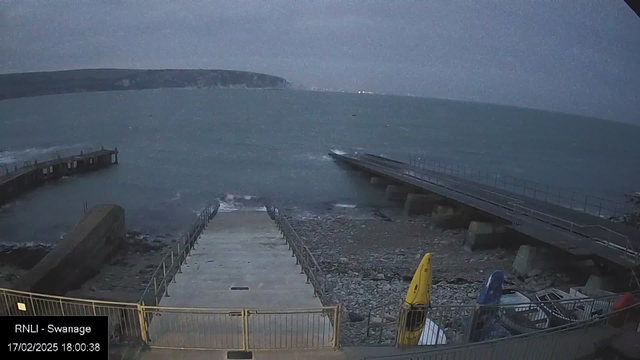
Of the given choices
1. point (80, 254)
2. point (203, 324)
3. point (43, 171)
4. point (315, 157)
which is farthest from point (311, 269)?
point (315, 157)

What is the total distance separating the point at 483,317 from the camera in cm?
747

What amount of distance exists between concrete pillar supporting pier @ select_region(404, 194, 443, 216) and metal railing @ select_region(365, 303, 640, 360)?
2059cm

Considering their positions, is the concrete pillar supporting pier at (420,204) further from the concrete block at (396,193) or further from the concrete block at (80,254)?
the concrete block at (80,254)

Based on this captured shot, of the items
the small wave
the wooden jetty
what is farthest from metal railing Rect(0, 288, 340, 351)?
the small wave

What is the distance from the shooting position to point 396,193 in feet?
107

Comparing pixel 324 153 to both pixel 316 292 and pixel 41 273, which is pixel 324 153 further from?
pixel 316 292

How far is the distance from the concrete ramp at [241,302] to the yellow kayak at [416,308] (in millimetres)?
1072

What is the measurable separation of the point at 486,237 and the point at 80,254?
652 inches

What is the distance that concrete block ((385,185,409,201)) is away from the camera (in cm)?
3234

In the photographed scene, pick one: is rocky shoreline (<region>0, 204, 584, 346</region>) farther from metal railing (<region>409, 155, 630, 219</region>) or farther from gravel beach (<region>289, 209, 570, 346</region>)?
metal railing (<region>409, 155, 630, 219</region>)

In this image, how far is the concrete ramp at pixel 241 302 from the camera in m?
6.41

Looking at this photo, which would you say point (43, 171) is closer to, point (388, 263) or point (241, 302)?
point (388, 263)

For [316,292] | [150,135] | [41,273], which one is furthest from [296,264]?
[150,135]

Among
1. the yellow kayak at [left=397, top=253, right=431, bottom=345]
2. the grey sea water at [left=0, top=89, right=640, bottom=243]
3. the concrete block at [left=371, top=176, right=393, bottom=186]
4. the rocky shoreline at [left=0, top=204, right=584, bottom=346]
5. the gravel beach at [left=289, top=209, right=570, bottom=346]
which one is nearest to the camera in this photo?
the yellow kayak at [left=397, top=253, right=431, bottom=345]
